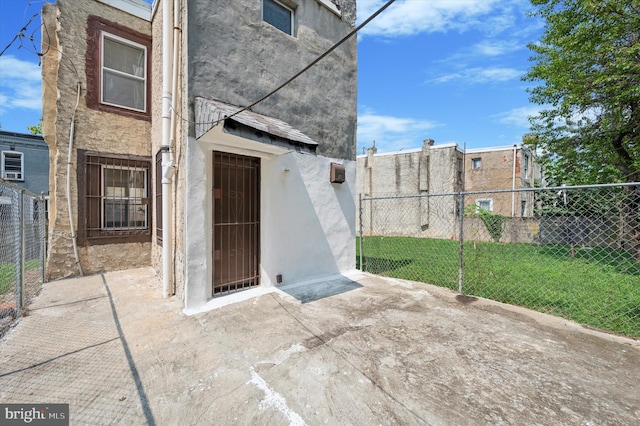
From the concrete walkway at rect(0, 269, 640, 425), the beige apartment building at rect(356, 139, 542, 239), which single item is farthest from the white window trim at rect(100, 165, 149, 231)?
the beige apartment building at rect(356, 139, 542, 239)

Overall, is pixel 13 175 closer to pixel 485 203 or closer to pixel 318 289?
pixel 318 289

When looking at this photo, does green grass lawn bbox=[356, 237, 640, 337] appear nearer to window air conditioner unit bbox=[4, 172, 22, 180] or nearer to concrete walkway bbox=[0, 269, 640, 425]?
concrete walkway bbox=[0, 269, 640, 425]

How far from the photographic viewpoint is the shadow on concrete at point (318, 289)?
4.85 metres

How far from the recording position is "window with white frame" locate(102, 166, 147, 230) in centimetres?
639

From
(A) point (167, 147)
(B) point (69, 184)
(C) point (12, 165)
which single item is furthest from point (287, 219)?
(C) point (12, 165)

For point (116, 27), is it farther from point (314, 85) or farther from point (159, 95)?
point (314, 85)

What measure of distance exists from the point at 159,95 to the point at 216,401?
5.91 m

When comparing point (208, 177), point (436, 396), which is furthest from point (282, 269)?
point (436, 396)

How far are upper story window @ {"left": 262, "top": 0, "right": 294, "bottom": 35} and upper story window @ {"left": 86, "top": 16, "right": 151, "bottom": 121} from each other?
3495 mm

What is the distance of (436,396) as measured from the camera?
2350mm

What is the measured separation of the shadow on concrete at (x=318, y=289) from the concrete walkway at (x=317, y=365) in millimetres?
408

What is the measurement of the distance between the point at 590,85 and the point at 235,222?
1020cm

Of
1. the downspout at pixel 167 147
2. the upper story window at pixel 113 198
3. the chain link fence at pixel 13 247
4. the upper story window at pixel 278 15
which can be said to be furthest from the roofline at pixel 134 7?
the chain link fence at pixel 13 247

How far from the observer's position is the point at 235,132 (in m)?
3.41
